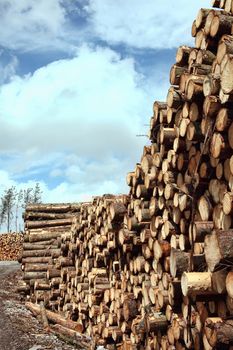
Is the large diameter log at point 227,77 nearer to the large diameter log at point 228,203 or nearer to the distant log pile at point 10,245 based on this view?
the large diameter log at point 228,203

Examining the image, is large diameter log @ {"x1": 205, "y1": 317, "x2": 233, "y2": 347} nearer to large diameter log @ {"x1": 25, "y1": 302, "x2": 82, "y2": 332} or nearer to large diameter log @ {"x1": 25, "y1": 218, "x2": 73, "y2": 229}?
large diameter log @ {"x1": 25, "y1": 302, "x2": 82, "y2": 332}

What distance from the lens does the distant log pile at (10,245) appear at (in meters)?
30.6

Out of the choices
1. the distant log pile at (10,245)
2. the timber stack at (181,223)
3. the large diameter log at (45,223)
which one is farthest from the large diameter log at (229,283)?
the distant log pile at (10,245)

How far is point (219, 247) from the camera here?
3625mm

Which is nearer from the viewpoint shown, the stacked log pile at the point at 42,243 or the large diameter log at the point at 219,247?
the large diameter log at the point at 219,247

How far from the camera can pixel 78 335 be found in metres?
8.40

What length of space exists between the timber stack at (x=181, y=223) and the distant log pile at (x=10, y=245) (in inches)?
933

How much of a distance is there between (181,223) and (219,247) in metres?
1.42

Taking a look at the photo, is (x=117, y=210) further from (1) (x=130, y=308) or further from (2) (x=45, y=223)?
(2) (x=45, y=223)

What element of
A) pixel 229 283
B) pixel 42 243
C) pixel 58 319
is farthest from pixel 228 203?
pixel 42 243

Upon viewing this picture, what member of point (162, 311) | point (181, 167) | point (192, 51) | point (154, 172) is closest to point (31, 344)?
point (162, 311)

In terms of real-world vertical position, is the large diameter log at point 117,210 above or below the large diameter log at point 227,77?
below

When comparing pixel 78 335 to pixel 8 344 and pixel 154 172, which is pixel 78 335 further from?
pixel 154 172

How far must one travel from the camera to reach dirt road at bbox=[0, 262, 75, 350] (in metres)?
7.74
